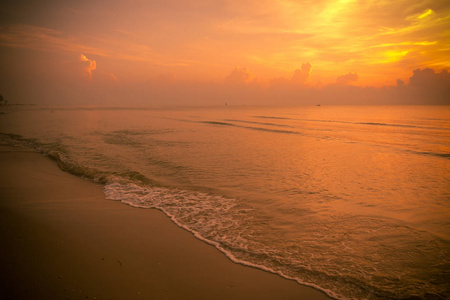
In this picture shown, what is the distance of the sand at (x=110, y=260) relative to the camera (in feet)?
13.4

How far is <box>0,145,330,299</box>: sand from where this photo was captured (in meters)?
4.10

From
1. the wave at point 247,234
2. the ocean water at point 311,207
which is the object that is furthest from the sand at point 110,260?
the ocean water at point 311,207

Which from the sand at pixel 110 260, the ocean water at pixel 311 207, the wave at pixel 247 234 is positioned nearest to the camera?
the sand at pixel 110 260

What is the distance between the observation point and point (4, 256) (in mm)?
4758

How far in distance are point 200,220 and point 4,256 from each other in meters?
4.42

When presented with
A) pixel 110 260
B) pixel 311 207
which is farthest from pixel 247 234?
pixel 110 260

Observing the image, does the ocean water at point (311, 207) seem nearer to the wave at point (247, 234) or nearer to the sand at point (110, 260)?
the wave at point (247, 234)

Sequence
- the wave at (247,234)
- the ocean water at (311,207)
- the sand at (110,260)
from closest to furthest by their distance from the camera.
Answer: the sand at (110,260), the wave at (247,234), the ocean water at (311,207)

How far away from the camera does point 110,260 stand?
4.96 m

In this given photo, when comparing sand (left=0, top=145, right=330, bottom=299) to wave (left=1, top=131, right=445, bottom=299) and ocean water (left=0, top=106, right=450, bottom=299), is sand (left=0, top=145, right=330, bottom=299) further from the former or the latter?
ocean water (left=0, top=106, right=450, bottom=299)

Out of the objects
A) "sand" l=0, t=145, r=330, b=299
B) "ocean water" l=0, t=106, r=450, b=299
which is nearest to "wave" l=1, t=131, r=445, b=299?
"ocean water" l=0, t=106, r=450, b=299

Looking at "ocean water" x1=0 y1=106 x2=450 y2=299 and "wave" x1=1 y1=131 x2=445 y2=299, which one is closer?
"wave" x1=1 y1=131 x2=445 y2=299

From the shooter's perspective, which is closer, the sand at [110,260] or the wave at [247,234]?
the sand at [110,260]

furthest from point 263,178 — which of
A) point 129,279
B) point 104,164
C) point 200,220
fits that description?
point 104,164
